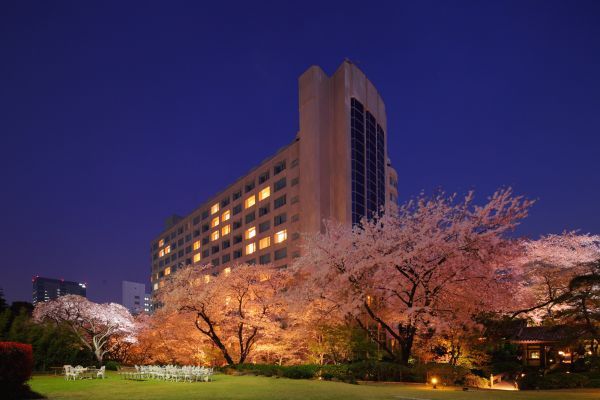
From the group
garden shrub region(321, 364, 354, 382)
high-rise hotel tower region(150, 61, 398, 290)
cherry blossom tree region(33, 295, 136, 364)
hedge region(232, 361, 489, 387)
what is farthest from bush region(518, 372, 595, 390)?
high-rise hotel tower region(150, 61, 398, 290)

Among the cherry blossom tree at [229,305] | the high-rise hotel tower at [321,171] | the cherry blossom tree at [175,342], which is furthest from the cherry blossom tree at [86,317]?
the high-rise hotel tower at [321,171]

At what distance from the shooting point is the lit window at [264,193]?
88512mm

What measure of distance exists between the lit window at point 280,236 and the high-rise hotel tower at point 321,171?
0.17 m

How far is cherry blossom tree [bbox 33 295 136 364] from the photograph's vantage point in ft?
160

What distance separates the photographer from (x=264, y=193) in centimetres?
9012

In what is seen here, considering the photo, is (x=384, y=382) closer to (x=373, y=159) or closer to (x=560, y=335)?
(x=560, y=335)

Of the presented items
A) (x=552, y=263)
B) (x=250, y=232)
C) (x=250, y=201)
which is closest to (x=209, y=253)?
(x=250, y=232)

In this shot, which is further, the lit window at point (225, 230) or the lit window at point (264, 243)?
the lit window at point (225, 230)

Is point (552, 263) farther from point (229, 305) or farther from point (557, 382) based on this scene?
point (229, 305)

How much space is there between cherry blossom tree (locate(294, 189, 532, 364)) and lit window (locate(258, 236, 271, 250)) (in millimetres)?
58150

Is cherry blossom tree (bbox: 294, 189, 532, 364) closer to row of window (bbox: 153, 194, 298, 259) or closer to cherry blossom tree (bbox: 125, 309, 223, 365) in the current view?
cherry blossom tree (bbox: 125, 309, 223, 365)

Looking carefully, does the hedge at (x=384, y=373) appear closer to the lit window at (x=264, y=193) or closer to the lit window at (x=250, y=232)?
the lit window at (x=264, y=193)

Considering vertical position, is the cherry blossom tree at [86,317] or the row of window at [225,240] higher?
the row of window at [225,240]

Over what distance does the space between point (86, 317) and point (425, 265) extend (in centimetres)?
3737
